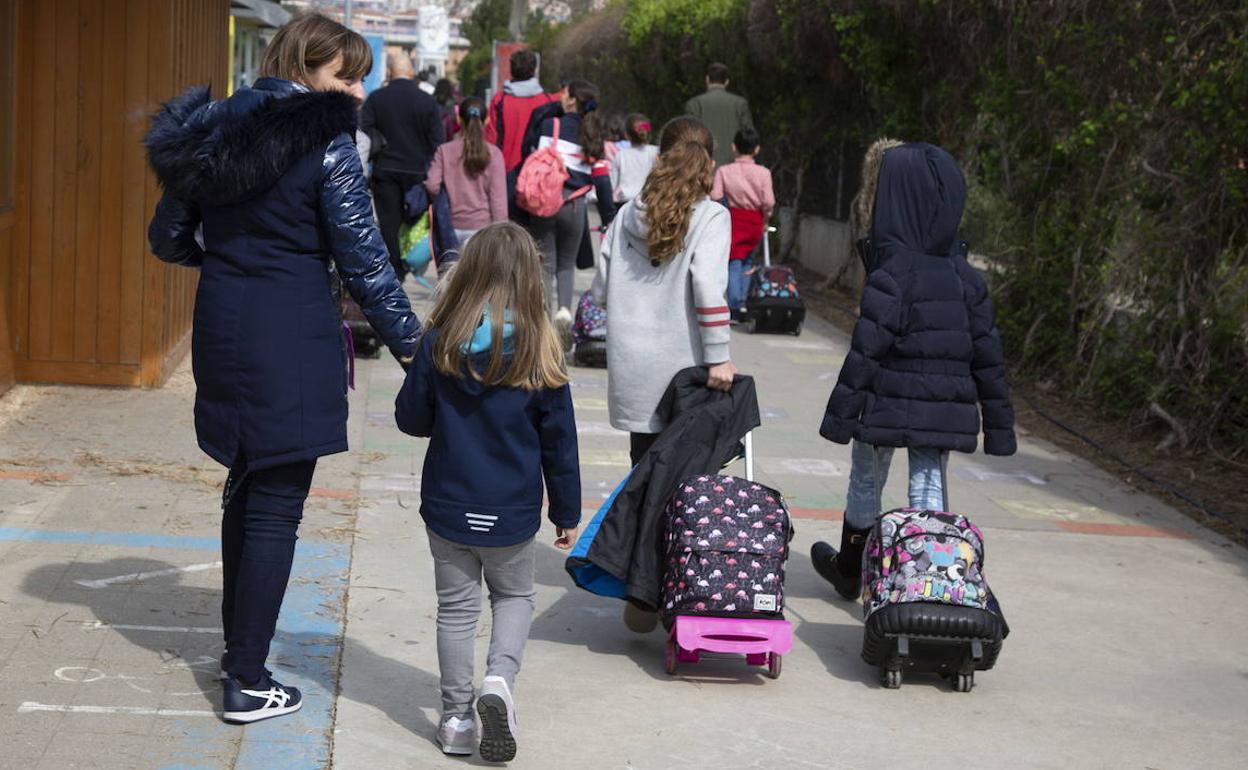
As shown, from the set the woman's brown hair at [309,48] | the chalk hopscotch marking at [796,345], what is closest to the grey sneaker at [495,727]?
the woman's brown hair at [309,48]

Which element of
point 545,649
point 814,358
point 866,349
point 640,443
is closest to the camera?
point 545,649

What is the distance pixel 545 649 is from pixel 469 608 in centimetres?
108

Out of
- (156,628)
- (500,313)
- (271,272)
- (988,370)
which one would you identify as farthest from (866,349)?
(156,628)

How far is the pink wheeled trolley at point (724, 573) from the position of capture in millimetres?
4980

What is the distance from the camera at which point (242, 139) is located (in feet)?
13.7

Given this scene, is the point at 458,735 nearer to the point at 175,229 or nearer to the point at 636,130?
the point at 175,229

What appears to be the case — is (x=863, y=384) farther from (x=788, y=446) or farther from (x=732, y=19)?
(x=732, y=19)

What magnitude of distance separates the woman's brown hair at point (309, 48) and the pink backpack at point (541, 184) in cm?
642

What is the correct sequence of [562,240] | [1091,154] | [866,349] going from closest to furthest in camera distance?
[866,349] < [1091,154] < [562,240]

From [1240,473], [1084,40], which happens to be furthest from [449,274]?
[1084,40]

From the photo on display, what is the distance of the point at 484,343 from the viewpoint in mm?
4219

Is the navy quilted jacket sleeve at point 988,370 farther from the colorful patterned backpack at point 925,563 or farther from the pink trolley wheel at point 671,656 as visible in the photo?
the pink trolley wheel at point 671,656

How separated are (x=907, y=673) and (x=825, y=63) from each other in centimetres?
1102

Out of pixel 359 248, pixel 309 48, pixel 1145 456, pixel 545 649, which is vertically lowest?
pixel 545 649
